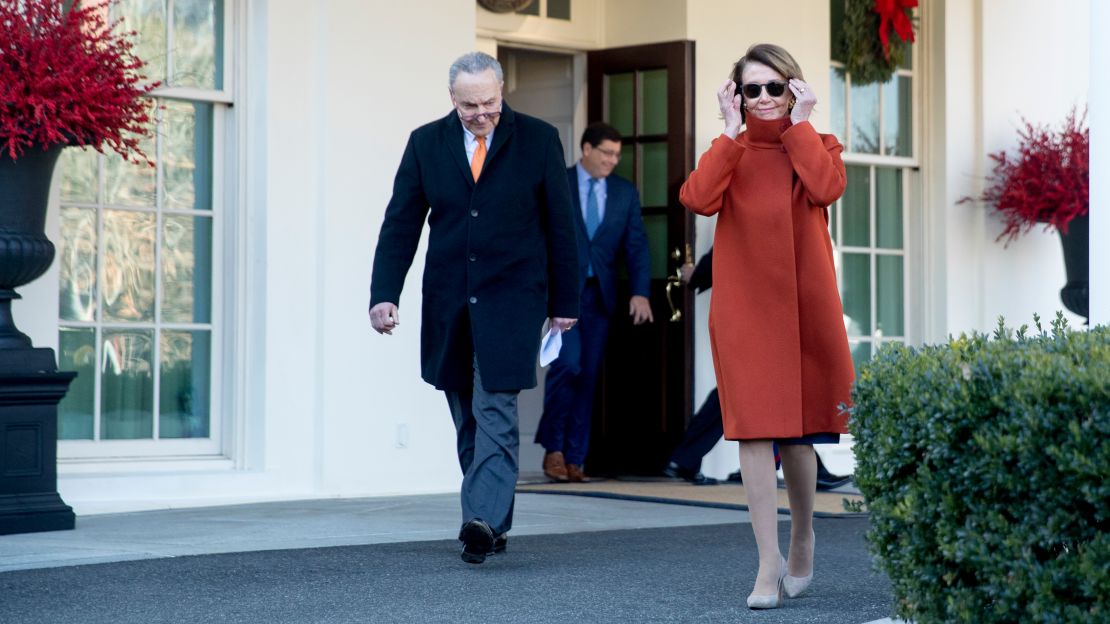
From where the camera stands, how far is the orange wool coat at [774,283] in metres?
4.49

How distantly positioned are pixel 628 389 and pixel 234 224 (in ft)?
8.62

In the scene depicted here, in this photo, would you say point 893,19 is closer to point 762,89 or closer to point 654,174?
point 654,174

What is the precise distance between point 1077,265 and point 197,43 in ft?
18.2

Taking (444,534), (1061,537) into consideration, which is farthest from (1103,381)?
(444,534)

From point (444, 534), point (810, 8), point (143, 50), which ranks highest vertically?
point (810, 8)

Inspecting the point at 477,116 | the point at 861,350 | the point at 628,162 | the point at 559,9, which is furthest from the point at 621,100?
the point at 477,116

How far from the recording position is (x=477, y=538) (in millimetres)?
5211

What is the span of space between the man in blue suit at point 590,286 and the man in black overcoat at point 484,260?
3.31 m

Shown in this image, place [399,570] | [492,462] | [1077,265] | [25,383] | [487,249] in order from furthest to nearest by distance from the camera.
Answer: [1077,265], [25,383], [487,249], [492,462], [399,570]

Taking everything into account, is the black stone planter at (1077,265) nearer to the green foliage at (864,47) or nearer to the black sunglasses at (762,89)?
the green foliage at (864,47)

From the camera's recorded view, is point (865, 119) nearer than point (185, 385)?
No

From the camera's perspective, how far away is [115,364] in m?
7.52

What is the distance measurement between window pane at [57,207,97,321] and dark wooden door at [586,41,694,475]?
3077 mm

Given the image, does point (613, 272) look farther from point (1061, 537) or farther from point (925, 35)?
point (1061, 537)
